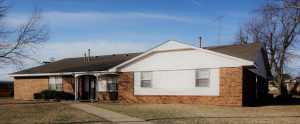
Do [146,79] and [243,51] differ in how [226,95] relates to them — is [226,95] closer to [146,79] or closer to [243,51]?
[243,51]

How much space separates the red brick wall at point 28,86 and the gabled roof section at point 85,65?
733mm

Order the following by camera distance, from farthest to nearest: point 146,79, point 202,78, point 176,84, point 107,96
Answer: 1. point 107,96
2. point 146,79
3. point 176,84
4. point 202,78

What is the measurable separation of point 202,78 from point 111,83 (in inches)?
369

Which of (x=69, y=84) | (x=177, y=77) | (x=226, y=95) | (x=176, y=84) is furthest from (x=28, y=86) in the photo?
(x=226, y=95)

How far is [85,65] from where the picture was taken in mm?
36781

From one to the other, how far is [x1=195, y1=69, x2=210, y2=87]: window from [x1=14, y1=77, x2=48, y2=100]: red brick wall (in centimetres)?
1659

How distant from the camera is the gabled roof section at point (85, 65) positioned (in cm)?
3412

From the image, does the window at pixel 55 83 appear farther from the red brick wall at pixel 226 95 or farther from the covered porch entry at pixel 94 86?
the red brick wall at pixel 226 95

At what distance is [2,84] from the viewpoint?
48906mm

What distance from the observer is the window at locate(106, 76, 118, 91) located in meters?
32.4

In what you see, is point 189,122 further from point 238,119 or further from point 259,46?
point 259,46

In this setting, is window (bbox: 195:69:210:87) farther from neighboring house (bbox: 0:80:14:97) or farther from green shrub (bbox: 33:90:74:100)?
neighboring house (bbox: 0:80:14:97)

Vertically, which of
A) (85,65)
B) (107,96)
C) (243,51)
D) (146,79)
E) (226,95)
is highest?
(243,51)

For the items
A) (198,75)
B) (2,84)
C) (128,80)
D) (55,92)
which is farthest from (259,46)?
(2,84)
